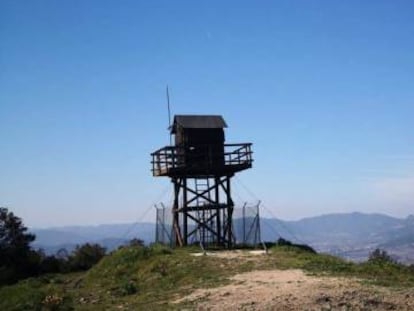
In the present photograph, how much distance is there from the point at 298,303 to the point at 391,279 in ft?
22.4

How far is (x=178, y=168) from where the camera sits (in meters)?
36.2

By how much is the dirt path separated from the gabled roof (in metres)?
18.0

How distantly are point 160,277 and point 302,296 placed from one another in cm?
950

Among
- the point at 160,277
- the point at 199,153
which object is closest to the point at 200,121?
the point at 199,153

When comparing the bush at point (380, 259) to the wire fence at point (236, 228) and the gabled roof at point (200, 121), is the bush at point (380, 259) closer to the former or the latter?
the wire fence at point (236, 228)

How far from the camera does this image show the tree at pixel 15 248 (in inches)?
1580

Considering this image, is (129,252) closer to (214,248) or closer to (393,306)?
(214,248)

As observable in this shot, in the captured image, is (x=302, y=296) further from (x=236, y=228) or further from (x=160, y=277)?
(x=236, y=228)

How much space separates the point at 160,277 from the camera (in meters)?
25.8

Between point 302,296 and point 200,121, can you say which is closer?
point 302,296

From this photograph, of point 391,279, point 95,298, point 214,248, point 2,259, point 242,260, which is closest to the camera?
point 391,279

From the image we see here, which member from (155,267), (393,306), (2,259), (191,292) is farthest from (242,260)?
(2,259)

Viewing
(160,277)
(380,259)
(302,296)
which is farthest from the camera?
(380,259)

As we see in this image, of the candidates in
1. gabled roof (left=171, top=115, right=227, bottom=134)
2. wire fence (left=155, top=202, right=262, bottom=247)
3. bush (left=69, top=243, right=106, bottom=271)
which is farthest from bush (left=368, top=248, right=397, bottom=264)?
bush (left=69, top=243, right=106, bottom=271)
